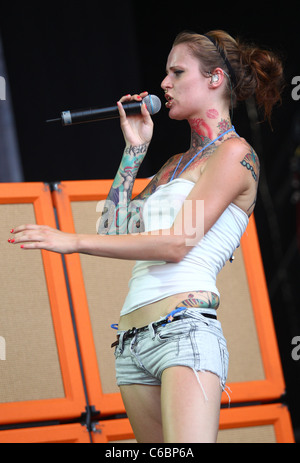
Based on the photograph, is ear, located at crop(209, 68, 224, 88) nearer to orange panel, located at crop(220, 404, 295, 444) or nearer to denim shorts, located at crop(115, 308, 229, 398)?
denim shorts, located at crop(115, 308, 229, 398)

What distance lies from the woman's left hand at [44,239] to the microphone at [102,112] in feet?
1.53

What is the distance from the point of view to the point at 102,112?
1.91 meters

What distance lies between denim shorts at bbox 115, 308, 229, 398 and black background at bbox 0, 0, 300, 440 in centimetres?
214

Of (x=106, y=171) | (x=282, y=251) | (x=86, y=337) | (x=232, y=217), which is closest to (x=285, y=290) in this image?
(x=282, y=251)

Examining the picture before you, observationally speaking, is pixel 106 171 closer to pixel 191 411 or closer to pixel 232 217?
pixel 232 217

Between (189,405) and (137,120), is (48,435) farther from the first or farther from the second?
(137,120)

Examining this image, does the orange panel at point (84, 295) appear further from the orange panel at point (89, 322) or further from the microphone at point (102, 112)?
the microphone at point (102, 112)

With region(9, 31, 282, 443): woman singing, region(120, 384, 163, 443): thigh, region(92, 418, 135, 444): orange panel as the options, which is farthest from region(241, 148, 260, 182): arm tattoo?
region(92, 418, 135, 444): orange panel

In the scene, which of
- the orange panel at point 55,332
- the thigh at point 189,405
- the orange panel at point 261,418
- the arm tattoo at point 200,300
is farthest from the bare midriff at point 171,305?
the orange panel at point 261,418

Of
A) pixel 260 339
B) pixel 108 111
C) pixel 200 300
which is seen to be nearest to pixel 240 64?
pixel 108 111

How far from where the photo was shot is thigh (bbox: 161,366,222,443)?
1.48 metres

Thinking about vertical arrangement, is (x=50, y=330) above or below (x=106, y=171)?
below

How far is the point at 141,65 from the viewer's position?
413 cm

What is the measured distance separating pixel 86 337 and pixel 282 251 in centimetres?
185
